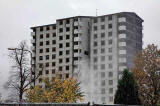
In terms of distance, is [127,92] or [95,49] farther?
[95,49]

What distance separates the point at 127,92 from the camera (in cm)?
4522

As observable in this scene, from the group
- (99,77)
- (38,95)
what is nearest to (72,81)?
(38,95)

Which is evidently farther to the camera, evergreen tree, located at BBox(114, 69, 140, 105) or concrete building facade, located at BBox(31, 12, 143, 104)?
concrete building facade, located at BBox(31, 12, 143, 104)

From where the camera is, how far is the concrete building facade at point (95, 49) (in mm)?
127875

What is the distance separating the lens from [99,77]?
133 meters

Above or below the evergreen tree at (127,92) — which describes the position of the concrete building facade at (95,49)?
above

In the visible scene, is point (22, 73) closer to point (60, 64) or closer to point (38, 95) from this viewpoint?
point (38, 95)

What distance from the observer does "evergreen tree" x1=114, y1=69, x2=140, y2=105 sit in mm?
44719

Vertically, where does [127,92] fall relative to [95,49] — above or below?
below

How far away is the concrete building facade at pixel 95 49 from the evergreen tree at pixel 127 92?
78.8 m

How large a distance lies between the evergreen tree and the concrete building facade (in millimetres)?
78826

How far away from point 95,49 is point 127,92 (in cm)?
8946

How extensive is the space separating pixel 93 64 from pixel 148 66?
7152 centimetres

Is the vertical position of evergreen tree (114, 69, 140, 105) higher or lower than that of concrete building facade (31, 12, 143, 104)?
lower
